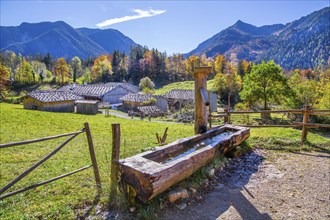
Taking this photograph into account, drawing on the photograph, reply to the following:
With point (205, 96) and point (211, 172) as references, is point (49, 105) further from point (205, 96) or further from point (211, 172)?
point (211, 172)

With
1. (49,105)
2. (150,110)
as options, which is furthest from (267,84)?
(49,105)

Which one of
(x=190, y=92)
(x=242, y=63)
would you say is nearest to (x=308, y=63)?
(x=242, y=63)

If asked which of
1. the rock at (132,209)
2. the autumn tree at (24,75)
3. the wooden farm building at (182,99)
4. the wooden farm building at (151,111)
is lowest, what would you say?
the wooden farm building at (151,111)

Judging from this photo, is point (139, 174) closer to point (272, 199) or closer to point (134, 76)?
point (272, 199)

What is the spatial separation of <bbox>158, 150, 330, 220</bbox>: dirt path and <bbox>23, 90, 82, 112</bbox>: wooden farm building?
37.3m

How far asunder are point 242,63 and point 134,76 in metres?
40.1

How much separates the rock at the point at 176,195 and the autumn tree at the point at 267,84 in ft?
98.2

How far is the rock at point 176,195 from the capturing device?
4.08 meters

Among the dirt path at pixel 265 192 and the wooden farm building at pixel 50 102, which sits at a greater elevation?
the wooden farm building at pixel 50 102

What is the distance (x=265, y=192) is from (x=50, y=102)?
38.8 meters

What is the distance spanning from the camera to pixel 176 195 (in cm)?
415

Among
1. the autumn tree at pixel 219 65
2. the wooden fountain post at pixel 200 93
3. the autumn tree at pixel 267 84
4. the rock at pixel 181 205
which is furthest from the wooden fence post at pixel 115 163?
the autumn tree at pixel 219 65

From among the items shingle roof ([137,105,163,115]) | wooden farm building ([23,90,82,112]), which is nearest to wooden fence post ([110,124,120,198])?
shingle roof ([137,105,163,115])

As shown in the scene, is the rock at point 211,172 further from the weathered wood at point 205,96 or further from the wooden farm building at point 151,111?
the wooden farm building at point 151,111
